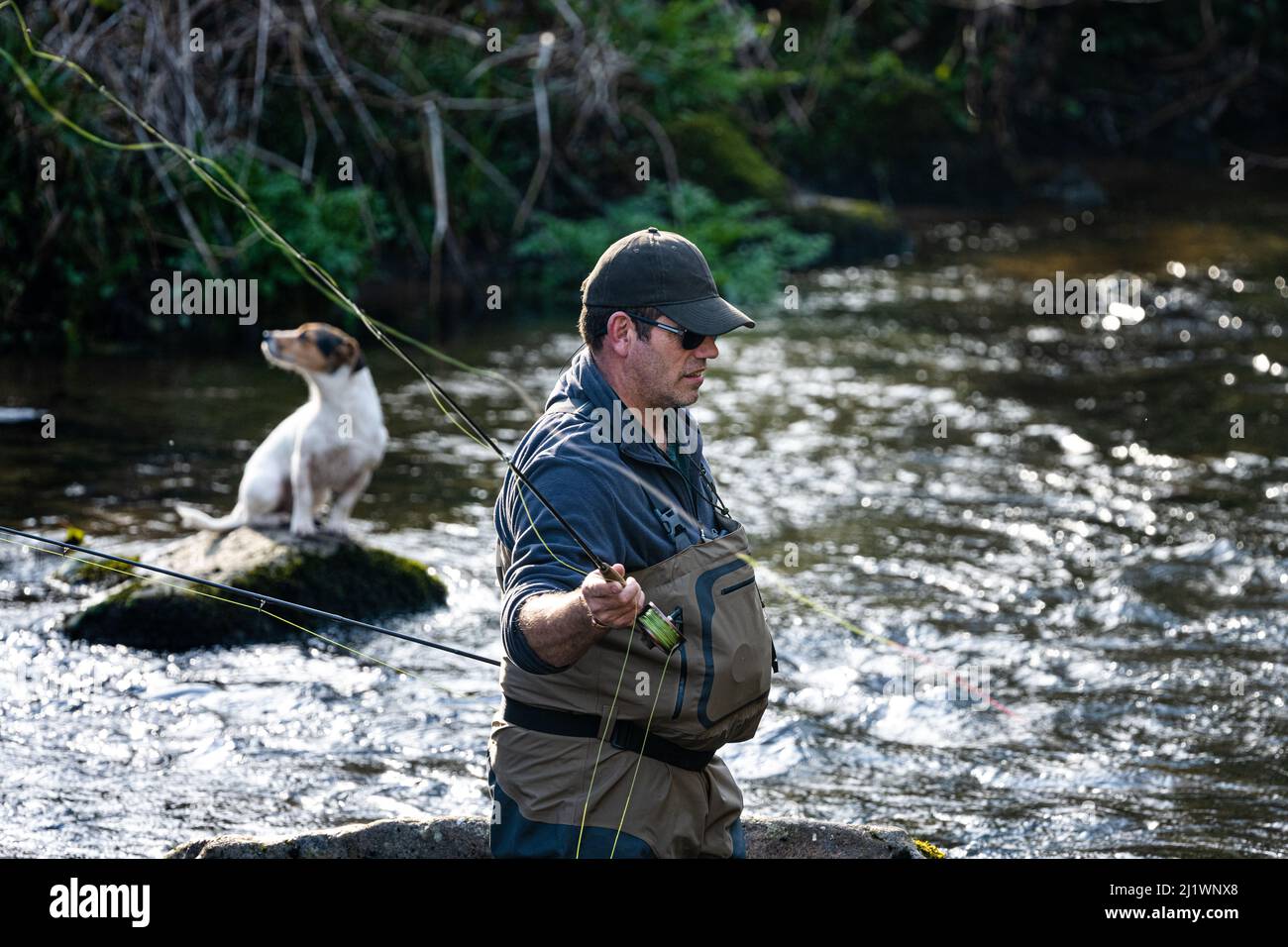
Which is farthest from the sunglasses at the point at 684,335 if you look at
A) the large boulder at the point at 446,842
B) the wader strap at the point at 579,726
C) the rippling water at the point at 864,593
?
the rippling water at the point at 864,593

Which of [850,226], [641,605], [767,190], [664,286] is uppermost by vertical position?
[767,190]

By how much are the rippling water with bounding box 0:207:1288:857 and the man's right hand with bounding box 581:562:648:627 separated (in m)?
2.63

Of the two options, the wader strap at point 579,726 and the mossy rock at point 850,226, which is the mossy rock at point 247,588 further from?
the mossy rock at point 850,226

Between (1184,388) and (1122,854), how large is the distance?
A: 7.13m

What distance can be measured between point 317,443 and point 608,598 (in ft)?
14.9

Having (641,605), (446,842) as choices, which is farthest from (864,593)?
(641,605)

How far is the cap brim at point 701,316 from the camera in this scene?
347 cm

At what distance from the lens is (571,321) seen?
13.9 metres

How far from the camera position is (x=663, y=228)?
1508 cm

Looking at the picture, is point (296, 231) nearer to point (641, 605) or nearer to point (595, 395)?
point (595, 395)

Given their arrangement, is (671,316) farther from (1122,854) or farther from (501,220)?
(501,220)

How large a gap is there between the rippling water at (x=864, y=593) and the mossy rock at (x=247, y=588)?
12 cm

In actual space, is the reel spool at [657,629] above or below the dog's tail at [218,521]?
above
